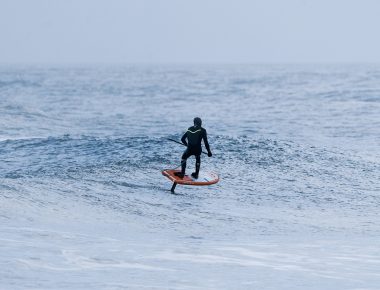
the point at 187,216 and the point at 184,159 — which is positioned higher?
the point at 184,159

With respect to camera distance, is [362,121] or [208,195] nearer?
[208,195]

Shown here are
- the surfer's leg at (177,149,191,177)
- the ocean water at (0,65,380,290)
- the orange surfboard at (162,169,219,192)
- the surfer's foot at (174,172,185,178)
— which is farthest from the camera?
the surfer's foot at (174,172,185,178)

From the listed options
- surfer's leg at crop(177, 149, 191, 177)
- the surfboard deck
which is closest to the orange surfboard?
the surfboard deck

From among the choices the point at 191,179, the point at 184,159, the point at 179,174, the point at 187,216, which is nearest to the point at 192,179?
the point at 191,179

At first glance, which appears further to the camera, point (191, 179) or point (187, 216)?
point (191, 179)

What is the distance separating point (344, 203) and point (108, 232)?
750cm

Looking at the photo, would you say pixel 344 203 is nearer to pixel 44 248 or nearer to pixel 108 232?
pixel 108 232

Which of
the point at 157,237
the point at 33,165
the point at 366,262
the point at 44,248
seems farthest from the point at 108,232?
the point at 33,165

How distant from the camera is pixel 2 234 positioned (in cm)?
1206

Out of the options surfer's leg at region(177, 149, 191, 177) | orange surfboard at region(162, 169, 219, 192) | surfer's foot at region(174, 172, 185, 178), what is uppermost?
surfer's leg at region(177, 149, 191, 177)

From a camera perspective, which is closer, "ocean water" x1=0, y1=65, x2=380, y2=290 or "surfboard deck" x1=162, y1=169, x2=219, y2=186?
"ocean water" x1=0, y1=65, x2=380, y2=290

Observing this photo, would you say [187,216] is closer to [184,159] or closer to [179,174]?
[184,159]

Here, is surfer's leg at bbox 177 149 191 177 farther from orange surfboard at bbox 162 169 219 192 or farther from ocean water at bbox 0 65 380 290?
ocean water at bbox 0 65 380 290

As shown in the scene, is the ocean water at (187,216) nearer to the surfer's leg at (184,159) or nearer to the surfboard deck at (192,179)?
the surfboard deck at (192,179)
